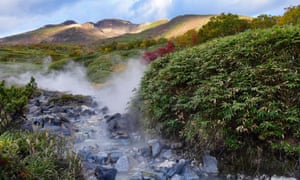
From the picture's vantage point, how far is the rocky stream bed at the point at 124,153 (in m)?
5.08

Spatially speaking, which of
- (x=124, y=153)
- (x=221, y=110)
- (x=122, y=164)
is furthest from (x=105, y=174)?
(x=221, y=110)

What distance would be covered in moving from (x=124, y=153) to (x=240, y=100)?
2.96m

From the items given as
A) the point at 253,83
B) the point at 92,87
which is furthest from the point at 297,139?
the point at 92,87

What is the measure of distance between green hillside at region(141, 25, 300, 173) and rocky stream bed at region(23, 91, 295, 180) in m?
0.39

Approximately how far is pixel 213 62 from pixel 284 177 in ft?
8.91

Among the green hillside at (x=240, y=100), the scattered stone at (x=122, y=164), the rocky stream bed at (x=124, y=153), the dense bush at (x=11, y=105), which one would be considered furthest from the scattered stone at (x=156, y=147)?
the dense bush at (x=11, y=105)

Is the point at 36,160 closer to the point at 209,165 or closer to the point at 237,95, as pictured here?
the point at 209,165

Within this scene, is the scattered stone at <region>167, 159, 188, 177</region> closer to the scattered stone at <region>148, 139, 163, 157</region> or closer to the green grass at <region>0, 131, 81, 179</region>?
the scattered stone at <region>148, 139, 163, 157</region>

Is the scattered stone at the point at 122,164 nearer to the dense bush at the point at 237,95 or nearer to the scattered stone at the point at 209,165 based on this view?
the dense bush at the point at 237,95

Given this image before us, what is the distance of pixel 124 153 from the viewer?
21.3 feet

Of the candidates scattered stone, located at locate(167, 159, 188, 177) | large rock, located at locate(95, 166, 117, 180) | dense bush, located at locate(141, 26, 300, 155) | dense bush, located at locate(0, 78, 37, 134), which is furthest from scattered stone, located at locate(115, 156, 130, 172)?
dense bush, located at locate(0, 78, 37, 134)

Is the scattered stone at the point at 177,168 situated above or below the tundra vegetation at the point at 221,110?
below

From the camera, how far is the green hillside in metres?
4.78

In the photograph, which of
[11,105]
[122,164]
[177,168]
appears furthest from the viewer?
[11,105]
